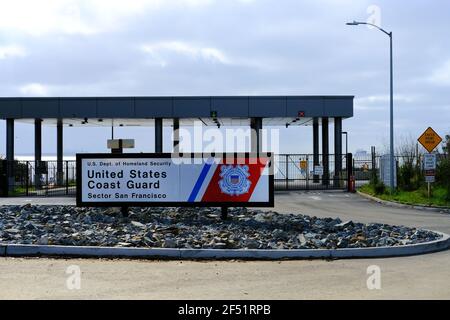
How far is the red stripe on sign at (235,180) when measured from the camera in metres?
15.0

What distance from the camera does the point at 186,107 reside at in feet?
122

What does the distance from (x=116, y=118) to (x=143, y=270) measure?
97.2 feet

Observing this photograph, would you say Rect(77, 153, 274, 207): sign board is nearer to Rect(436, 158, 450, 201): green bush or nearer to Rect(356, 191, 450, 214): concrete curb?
Rect(356, 191, 450, 214): concrete curb

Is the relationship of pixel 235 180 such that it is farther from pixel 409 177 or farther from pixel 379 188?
pixel 409 177

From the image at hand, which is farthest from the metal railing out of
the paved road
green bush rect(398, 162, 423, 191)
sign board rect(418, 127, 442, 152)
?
the paved road

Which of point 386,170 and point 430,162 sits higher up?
point 430,162

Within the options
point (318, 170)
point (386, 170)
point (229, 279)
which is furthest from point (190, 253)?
point (318, 170)

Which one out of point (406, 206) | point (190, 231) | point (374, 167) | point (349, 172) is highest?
point (374, 167)

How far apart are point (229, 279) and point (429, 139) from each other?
1944 cm

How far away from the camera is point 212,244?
11.4 meters

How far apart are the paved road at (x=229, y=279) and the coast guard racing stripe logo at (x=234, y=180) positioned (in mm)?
4627

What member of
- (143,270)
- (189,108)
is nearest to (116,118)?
(189,108)

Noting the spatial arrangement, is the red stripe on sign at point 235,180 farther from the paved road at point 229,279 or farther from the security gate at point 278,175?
the security gate at point 278,175

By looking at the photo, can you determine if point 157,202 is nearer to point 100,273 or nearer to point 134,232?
point 134,232
